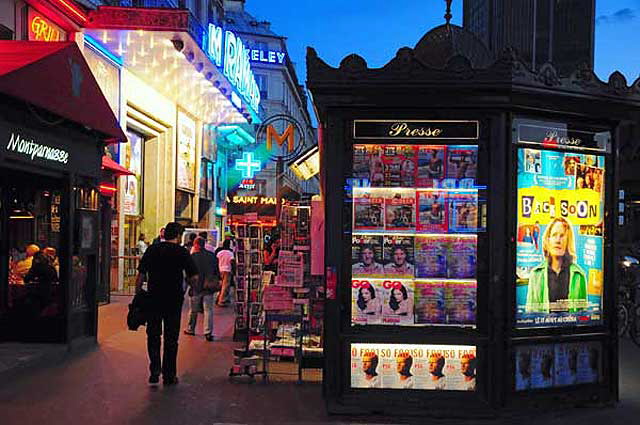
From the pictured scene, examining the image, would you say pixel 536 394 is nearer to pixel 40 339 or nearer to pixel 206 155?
pixel 40 339

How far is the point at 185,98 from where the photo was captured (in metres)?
23.9

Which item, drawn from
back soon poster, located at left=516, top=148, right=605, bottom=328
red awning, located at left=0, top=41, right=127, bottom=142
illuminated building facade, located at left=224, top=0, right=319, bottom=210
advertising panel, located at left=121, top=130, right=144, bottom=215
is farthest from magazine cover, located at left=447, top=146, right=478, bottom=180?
illuminated building facade, located at left=224, top=0, right=319, bottom=210

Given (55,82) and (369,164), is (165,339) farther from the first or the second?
(55,82)

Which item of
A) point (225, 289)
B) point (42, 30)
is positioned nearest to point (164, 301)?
point (42, 30)

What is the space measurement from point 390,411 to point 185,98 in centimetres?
1856

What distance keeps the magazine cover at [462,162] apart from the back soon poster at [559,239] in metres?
0.45

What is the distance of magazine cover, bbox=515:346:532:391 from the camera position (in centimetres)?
703

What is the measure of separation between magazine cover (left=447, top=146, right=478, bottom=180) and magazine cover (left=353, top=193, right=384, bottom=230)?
721 millimetres

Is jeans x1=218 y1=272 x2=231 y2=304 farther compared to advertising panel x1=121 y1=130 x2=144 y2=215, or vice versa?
advertising panel x1=121 y1=130 x2=144 y2=215

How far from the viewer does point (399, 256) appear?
23.2 feet

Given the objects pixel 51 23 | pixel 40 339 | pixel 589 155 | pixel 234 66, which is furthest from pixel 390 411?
pixel 234 66

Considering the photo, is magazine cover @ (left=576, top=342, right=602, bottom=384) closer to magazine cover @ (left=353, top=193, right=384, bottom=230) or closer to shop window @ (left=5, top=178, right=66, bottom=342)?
magazine cover @ (left=353, top=193, right=384, bottom=230)

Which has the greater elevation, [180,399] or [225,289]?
[225,289]

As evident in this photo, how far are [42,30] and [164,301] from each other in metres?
7.37
